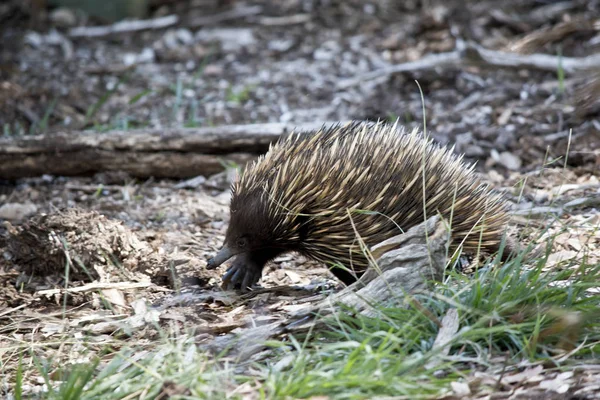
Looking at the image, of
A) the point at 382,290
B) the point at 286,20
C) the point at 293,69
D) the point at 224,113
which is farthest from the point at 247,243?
the point at 286,20

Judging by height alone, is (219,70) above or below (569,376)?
above

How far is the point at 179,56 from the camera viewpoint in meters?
8.07

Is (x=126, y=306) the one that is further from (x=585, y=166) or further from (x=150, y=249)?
(x=585, y=166)

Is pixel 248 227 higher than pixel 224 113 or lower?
lower

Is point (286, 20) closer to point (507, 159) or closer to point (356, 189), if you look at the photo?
point (507, 159)

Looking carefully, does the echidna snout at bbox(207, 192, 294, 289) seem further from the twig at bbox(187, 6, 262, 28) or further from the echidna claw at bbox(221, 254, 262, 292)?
the twig at bbox(187, 6, 262, 28)

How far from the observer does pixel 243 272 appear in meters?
3.70

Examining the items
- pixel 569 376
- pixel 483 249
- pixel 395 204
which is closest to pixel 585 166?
pixel 483 249

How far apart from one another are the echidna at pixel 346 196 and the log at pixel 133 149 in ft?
5.50

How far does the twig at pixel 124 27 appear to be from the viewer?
8.66 metres

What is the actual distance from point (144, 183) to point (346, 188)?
7.57 ft

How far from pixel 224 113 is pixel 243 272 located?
10.6 ft

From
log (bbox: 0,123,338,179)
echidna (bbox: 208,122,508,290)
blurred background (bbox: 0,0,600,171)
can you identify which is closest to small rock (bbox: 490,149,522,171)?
blurred background (bbox: 0,0,600,171)

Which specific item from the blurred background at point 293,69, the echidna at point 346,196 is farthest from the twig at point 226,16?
the echidna at point 346,196
